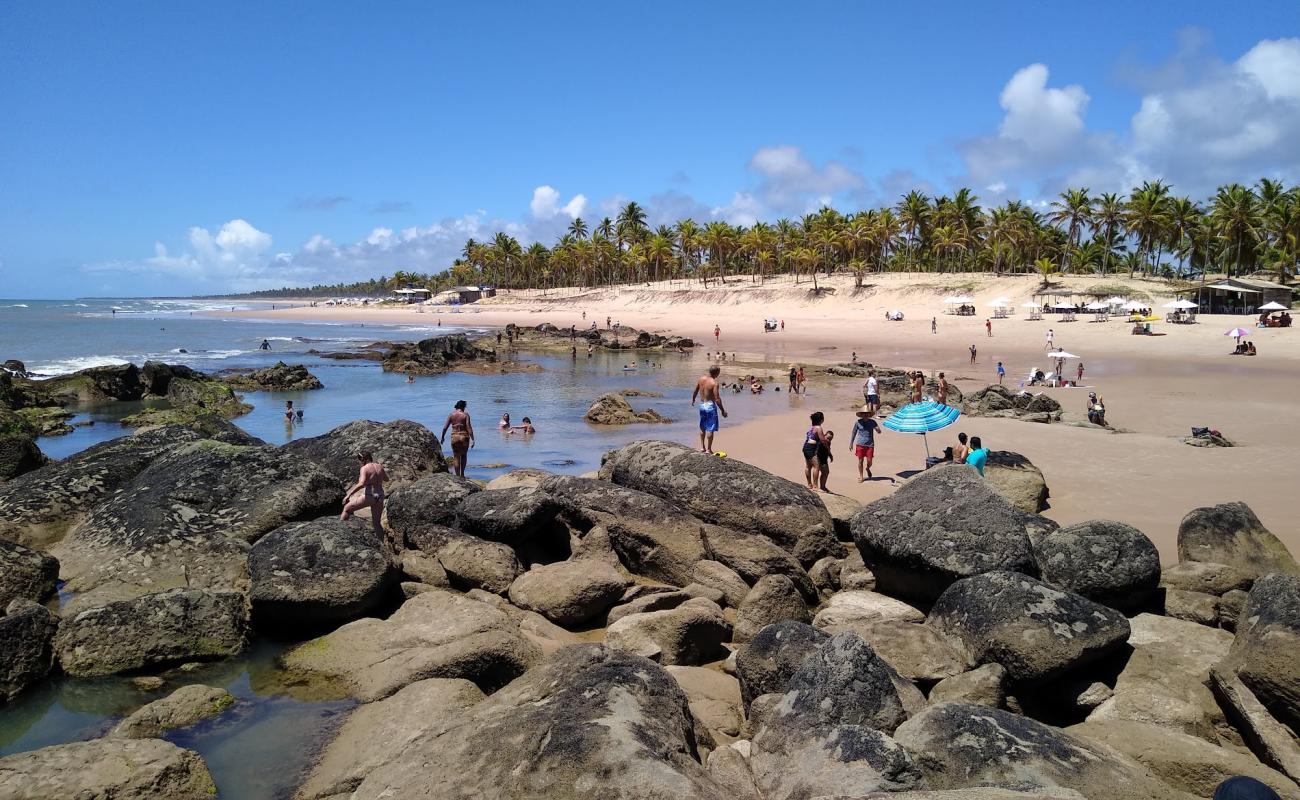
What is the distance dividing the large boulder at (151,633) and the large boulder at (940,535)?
686cm

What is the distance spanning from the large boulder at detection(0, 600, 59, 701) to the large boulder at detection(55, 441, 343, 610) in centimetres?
85

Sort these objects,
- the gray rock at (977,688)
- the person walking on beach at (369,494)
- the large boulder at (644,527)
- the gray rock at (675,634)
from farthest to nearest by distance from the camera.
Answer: the person walking on beach at (369,494), the large boulder at (644,527), the gray rock at (675,634), the gray rock at (977,688)

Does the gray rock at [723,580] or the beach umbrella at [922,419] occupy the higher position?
the beach umbrella at [922,419]

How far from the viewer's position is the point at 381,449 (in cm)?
1381

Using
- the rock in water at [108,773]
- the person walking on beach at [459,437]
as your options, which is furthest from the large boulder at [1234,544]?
the person walking on beach at [459,437]

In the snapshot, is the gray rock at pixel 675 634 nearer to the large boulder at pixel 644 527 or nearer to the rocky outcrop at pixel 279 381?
the large boulder at pixel 644 527

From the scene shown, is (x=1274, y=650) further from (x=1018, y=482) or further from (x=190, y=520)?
(x=190, y=520)

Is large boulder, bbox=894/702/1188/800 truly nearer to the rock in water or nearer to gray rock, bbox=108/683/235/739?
the rock in water

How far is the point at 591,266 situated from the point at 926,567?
114485 millimetres

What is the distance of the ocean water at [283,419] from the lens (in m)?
6.68

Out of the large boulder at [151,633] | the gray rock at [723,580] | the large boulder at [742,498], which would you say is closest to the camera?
the large boulder at [151,633]

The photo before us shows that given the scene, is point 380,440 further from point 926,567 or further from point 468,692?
Result: point 926,567

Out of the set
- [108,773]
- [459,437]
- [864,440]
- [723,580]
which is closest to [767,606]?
[723,580]

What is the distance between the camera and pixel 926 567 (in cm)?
846
